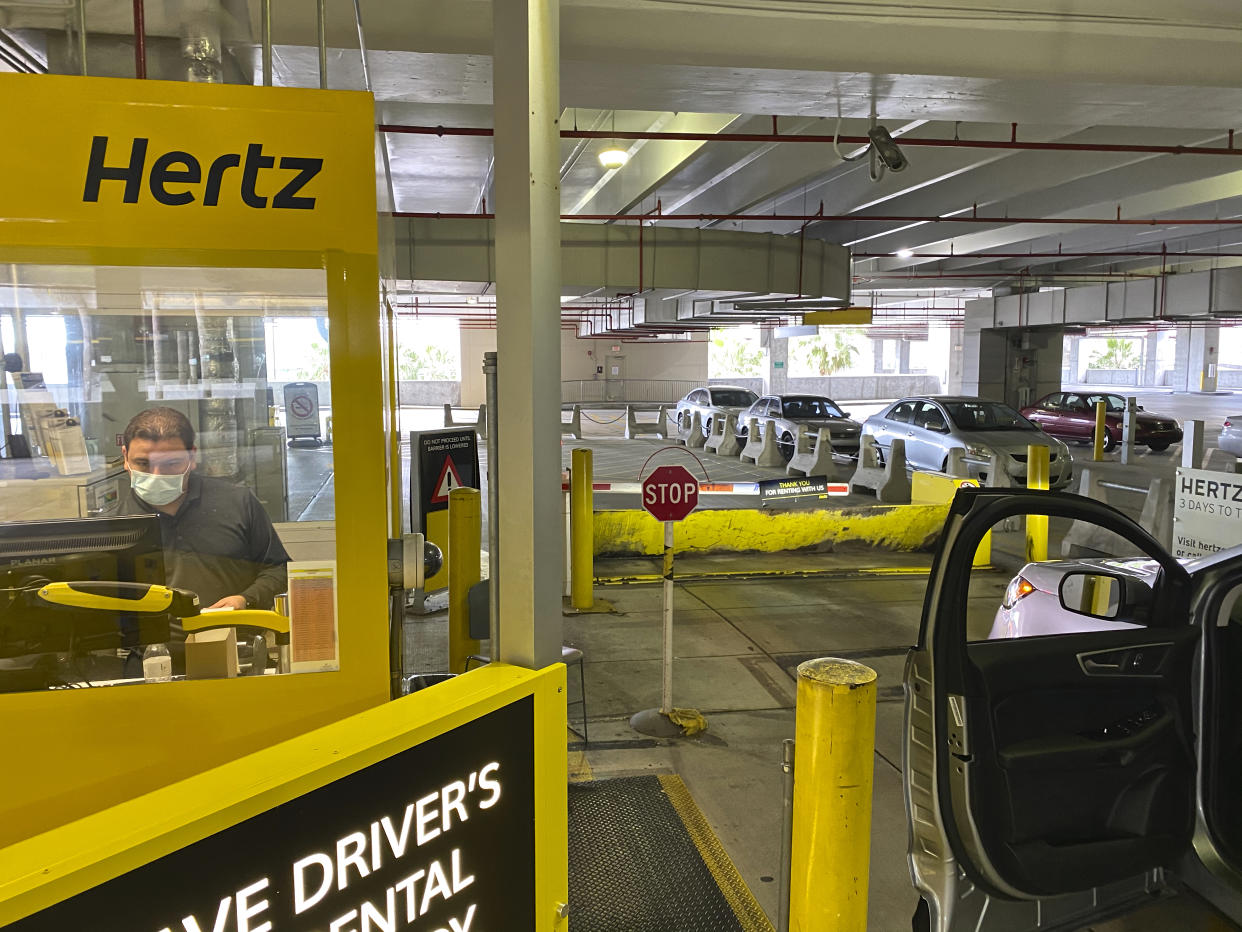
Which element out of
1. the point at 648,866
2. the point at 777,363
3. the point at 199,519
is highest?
the point at 777,363

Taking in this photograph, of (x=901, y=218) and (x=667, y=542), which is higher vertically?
(x=901, y=218)

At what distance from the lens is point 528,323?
6.59 ft

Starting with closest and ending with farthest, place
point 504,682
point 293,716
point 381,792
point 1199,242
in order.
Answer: point 381,792, point 504,682, point 293,716, point 1199,242

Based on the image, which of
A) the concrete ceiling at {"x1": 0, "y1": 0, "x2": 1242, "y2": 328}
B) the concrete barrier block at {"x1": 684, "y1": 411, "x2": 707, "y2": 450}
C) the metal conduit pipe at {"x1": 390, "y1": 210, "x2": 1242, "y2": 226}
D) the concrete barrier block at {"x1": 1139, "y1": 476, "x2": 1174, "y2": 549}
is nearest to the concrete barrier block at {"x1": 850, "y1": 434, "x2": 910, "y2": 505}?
the metal conduit pipe at {"x1": 390, "y1": 210, "x2": 1242, "y2": 226}

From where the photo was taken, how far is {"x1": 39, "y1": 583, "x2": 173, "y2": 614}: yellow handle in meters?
2.71

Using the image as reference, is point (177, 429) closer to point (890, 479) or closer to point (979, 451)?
point (890, 479)

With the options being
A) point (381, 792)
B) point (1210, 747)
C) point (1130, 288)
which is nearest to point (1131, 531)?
point (1210, 747)

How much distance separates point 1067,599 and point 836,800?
1739 mm

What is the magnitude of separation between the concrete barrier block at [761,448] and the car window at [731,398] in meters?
2.94

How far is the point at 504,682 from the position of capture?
1956mm

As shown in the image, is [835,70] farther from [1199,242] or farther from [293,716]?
[1199,242]

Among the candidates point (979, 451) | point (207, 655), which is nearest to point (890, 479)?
point (979, 451)

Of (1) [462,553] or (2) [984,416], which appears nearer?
(1) [462,553]

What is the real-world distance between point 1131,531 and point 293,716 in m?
2.83
